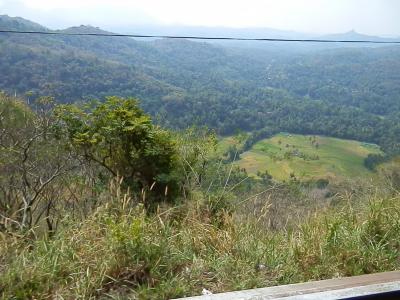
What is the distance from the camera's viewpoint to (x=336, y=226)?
276 centimetres

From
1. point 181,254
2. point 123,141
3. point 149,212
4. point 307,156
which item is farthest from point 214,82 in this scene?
point 181,254

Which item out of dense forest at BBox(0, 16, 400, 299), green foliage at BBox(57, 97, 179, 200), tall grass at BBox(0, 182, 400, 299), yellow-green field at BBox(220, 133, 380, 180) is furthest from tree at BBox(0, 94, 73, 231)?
yellow-green field at BBox(220, 133, 380, 180)

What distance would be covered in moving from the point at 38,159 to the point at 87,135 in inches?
44.1

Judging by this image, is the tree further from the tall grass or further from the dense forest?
the tall grass

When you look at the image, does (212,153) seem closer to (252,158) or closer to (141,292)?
(141,292)

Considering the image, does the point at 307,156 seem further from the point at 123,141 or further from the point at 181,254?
the point at 181,254

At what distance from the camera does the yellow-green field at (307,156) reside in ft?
99.4

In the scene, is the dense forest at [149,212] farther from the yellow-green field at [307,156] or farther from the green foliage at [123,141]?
the yellow-green field at [307,156]

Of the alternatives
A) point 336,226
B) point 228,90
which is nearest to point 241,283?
point 336,226

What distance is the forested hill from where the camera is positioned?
Result: 32.6m

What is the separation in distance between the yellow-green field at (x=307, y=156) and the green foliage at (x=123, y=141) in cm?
1713

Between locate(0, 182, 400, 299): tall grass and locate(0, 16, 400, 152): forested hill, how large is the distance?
7.54 meters

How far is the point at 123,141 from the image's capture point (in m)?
8.98

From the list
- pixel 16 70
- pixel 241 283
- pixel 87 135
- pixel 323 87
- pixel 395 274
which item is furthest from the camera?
pixel 323 87
